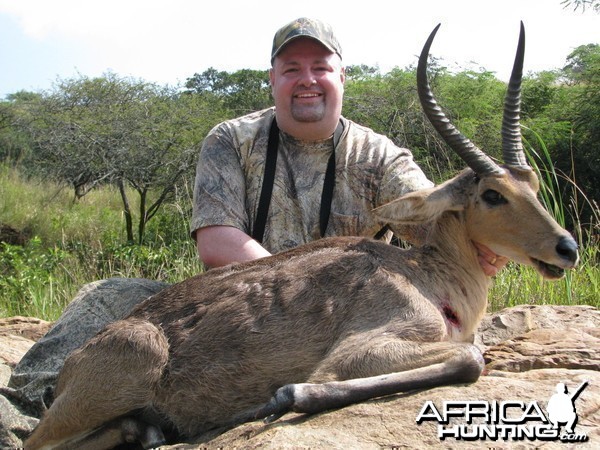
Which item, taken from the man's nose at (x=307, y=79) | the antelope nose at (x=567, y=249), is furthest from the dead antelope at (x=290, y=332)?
the man's nose at (x=307, y=79)

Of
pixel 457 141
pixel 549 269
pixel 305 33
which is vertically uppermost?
pixel 305 33

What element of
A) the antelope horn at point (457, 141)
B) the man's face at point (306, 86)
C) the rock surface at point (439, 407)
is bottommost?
the rock surface at point (439, 407)

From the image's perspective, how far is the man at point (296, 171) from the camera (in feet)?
23.1

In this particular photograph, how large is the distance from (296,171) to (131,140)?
39.3ft

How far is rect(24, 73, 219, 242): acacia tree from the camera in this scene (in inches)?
707

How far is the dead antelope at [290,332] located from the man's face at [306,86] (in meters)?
1.78

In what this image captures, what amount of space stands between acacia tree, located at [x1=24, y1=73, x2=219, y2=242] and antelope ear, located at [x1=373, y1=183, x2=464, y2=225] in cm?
1159

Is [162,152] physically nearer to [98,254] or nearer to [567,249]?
[98,254]

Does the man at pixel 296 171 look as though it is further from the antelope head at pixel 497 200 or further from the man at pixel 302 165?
the antelope head at pixel 497 200

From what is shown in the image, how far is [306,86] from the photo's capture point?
722 cm

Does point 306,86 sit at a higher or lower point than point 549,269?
higher

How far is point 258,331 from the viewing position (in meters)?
5.07

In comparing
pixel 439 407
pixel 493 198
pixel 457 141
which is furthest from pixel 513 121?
pixel 439 407

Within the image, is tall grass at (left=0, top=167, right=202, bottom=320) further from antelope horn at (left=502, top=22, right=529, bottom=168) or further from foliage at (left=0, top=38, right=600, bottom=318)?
antelope horn at (left=502, top=22, right=529, bottom=168)
